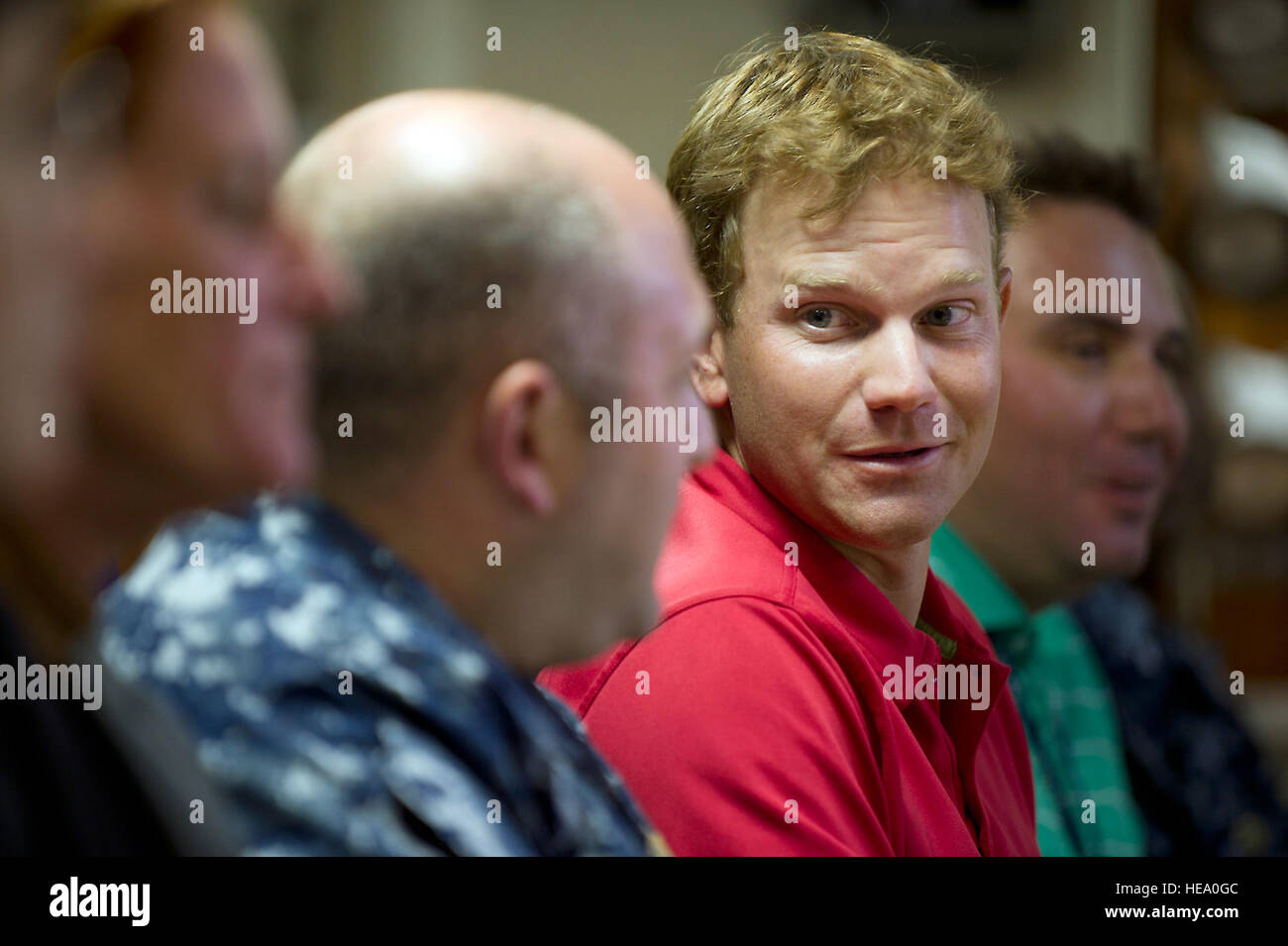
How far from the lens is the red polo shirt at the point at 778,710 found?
33.9 inches

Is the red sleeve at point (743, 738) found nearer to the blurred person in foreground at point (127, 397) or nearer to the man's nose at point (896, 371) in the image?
the man's nose at point (896, 371)

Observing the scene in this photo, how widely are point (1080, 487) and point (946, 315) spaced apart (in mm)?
374

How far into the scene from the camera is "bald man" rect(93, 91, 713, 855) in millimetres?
643

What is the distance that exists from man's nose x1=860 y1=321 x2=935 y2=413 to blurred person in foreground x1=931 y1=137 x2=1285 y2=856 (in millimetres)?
229

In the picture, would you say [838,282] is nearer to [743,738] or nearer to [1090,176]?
[743,738]

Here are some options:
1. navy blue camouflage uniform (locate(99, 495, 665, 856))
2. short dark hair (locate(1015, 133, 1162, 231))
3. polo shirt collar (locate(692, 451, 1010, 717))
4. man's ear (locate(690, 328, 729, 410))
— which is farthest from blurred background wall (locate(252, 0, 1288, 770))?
navy blue camouflage uniform (locate(99, 495, 665, 856))

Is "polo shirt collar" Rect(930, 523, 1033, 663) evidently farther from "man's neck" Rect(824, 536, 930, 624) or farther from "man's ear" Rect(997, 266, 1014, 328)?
"man's ear" Rect(997, 266, 1014, 328)

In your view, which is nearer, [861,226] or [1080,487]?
[861,226]

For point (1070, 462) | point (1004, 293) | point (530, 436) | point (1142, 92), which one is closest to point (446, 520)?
point (530, 436)

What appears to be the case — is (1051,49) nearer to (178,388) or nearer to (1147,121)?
(1147,121)

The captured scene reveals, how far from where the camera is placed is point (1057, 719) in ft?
4.18

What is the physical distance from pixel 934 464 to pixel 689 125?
309 millimetres
